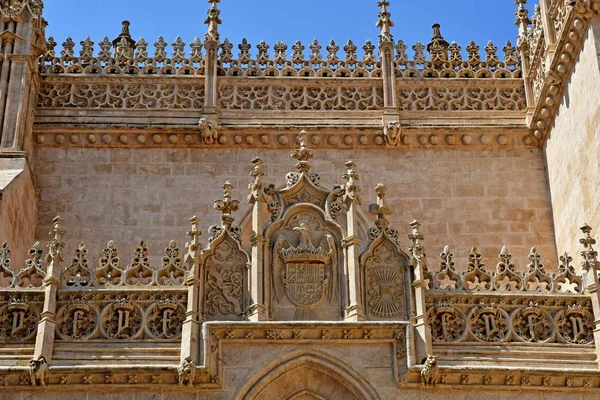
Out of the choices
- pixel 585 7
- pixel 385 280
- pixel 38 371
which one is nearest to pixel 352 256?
pixel 385 280

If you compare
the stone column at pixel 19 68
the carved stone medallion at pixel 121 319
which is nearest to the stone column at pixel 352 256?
the carved stone medallion at pixel 121 319

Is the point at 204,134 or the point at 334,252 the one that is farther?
the point at 204,134

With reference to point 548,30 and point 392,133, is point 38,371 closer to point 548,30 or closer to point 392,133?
point 392,133

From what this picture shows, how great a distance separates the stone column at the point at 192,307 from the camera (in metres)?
12.5

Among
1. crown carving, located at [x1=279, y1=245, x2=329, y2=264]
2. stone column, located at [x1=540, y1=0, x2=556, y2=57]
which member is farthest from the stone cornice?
crown carving, located at [x1=279, y1=245, x2=329, y2=264]

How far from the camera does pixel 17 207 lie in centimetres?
1636

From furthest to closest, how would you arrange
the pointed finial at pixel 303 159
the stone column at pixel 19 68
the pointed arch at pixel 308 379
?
the stone column at pixel 19 68, the pointed finial at pixel 303 159, the pointed arch at pixel 308 379

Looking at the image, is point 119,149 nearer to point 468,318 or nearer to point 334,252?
point 334,252

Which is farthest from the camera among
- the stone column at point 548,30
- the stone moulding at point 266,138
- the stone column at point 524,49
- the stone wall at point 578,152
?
the stone column at point 524,49

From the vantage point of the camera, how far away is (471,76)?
18.8 m

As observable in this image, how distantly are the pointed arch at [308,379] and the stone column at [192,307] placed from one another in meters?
0.68

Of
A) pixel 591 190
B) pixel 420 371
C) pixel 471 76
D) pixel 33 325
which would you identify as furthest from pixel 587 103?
pixel 33 325

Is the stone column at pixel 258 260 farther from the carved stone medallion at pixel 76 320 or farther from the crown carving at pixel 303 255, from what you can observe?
the carved stone medallion at pixel 76 320

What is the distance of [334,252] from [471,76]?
6372 mm
